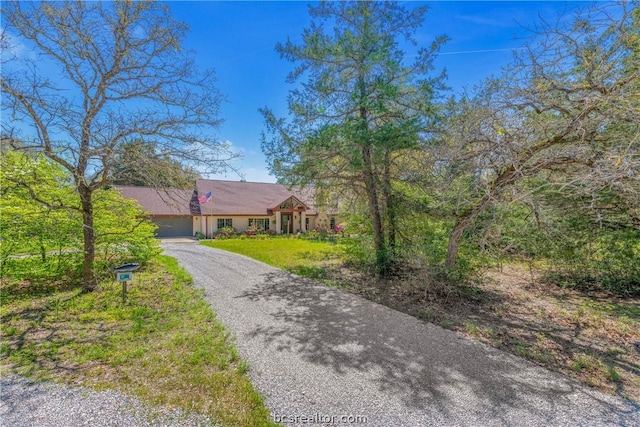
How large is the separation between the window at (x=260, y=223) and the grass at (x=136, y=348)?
16.9 m

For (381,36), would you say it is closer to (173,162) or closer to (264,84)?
(264,84)

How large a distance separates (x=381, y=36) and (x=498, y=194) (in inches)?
195

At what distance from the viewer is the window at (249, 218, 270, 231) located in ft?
78.6

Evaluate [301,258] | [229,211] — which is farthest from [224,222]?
[301,258]

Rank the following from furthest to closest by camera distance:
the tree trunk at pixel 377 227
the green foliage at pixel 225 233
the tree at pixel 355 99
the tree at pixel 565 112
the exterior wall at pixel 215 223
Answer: the exterior wall at pixel 215 223, the green foliage at pixel 225 233, the tree trunk at pixel 377 227, the tree at pixel 355 99, the tree at pixel 565 112

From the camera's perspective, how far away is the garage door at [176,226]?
22.8 meters

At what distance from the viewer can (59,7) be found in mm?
5574

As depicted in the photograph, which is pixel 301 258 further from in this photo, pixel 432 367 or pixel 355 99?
pixel 432 367

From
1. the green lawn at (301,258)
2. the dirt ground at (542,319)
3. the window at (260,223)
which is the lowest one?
the dirt ground at (542,319)

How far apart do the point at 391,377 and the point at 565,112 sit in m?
5.14

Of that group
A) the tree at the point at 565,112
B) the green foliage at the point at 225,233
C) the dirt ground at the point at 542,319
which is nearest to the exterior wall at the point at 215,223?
the green foliage at the point at 225,233

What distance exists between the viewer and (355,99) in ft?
24.8

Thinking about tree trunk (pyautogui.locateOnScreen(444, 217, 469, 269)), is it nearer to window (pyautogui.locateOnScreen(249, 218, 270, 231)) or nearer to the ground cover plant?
the ground cover plant

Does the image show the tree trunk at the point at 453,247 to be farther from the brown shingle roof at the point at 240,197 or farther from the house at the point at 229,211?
the brown shingle roof at the point at 240,197
